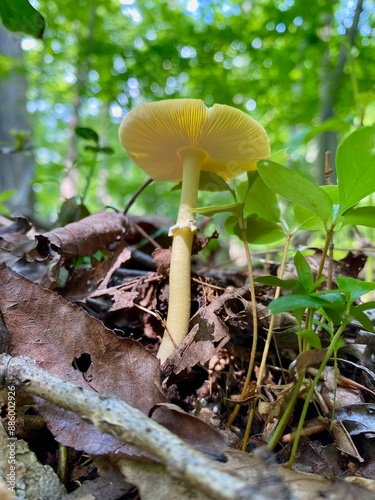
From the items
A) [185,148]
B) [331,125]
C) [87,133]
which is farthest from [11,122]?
[331,125]

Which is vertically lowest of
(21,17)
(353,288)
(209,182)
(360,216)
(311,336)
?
(311,336)

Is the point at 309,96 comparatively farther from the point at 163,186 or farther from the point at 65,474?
the point at 65,474

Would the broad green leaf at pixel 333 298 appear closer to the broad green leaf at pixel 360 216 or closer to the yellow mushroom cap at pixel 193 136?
the broad green leaf at pixel 360 216

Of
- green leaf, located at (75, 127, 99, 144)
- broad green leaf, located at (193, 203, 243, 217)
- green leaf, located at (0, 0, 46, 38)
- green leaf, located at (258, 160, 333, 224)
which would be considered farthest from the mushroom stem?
green leaf, located at (75, 127, 99, 144)

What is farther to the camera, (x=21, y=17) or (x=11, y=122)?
(x=11, y=122)

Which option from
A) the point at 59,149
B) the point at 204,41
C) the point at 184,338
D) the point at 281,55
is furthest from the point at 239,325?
the point at 59,149

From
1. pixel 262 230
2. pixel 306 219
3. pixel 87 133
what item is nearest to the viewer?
pixel 306 219

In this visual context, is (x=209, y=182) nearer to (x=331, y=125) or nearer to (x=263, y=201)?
(x=263, y=201)
